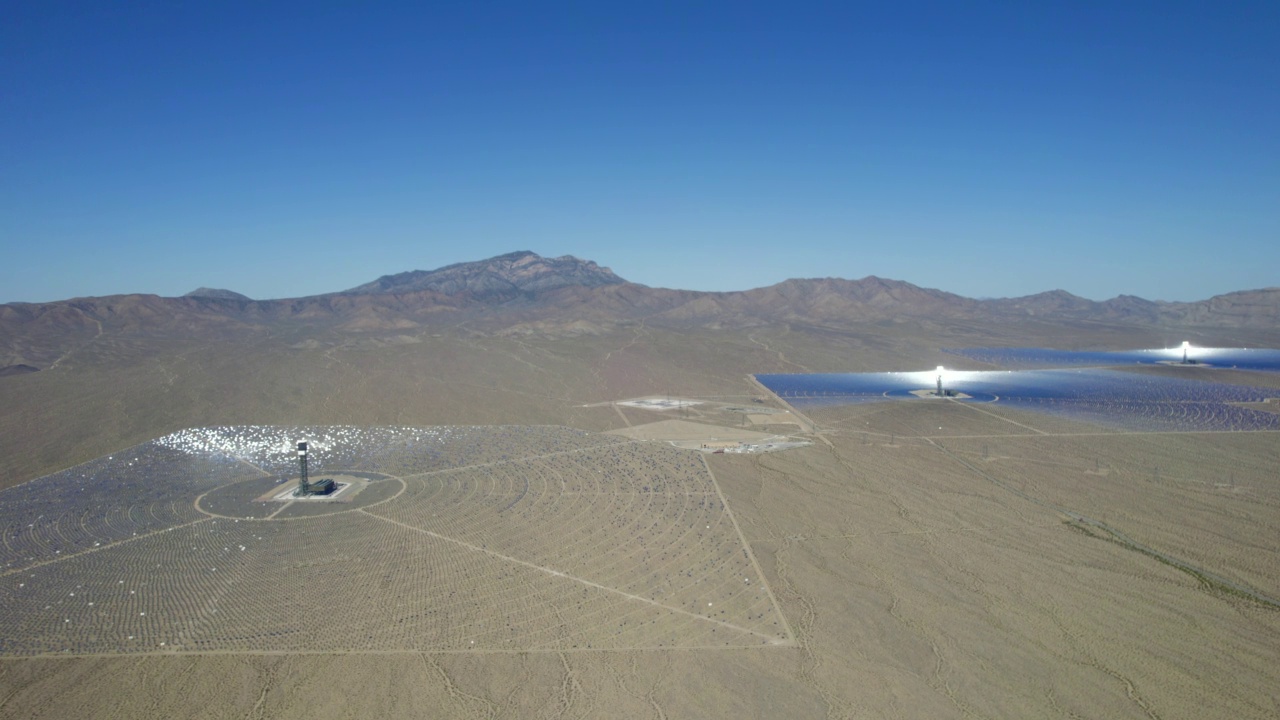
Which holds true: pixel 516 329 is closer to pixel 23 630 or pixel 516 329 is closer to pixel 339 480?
pixel 339 480

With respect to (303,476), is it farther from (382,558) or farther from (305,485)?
(382,558)

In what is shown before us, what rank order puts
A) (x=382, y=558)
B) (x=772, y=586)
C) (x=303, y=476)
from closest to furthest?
(x=772, y=586) < (x=382, y=558) < (x=303, y=476)

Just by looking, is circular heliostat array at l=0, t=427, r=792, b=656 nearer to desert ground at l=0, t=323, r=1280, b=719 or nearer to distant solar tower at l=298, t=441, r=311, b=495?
desert ground at l=0, t=323, r=1280, b=719

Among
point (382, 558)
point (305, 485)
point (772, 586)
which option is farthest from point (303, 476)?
point (772, 586)

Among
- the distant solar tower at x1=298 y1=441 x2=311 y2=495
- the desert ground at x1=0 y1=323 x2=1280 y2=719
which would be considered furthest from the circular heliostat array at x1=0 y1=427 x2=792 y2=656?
the distant solar tower at x1=298 y1=441 x2=311 y2=495

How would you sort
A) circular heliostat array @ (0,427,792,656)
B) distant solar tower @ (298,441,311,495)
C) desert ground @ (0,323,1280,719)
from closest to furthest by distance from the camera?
1. desert ground @ (0,323,1280,719)
2. circular heliostat array @ (0,427,792,656)
3. distant solar tower @ (298,441,311,495)

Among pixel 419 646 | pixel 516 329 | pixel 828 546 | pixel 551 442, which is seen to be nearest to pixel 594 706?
pixel 419 646

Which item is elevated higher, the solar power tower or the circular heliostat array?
the solar power tower
